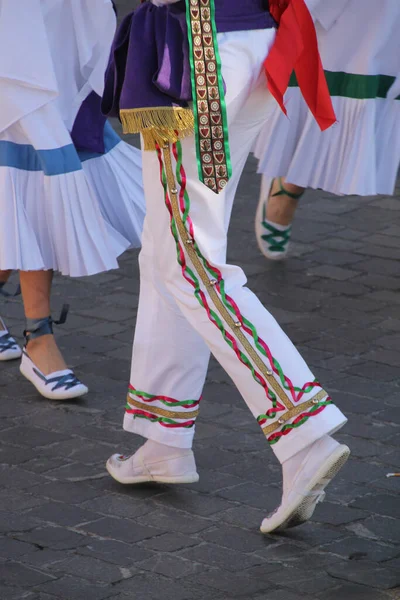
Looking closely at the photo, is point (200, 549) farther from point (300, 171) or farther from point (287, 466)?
point (300, 171)

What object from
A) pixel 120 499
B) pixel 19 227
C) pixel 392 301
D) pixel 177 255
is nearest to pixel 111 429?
pixel 120 499

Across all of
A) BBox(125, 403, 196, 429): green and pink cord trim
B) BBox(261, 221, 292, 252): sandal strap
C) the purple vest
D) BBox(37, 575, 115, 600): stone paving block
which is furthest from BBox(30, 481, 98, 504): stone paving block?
BBox(261, 221, 292, 252): sandal strap

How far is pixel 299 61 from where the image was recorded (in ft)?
10.1

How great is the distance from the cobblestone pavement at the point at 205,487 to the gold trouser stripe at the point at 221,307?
0.37m

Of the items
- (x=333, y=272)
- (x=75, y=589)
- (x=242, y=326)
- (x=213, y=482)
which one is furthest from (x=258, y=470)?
(x=333, y=272)

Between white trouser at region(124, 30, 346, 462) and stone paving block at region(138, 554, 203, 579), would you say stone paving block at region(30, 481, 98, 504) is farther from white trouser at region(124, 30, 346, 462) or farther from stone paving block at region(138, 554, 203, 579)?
white trouser at region(124, 30, 346, 462)

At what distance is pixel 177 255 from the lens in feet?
9.78

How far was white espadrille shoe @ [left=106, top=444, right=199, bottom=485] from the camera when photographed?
334 centimetres

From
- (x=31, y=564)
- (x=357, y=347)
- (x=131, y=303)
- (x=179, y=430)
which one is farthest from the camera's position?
(x=131, y=303)

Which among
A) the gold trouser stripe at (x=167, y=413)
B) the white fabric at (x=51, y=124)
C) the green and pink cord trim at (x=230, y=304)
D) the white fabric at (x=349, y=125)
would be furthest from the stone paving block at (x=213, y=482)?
the white fabric at (x=349, y=125)

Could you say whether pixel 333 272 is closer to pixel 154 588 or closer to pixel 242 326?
pixel 242 326

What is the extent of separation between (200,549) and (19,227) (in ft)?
4.78

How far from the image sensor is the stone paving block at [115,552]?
9.64ft

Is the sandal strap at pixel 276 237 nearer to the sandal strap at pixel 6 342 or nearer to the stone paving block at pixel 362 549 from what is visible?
the sandal strap at pixel 6 342
